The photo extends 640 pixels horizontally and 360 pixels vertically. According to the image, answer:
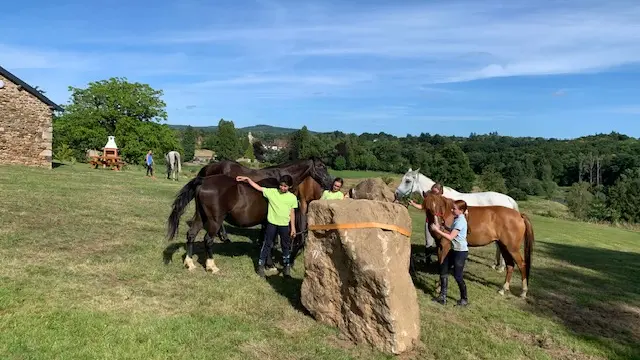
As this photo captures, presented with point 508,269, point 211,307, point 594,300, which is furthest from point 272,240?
point 594,300

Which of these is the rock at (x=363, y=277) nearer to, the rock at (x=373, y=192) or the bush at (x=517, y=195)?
the rock at (x=373, y=192)

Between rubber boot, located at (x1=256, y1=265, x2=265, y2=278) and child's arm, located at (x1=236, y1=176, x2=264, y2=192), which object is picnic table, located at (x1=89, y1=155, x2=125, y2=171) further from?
rubber boot, located at (x1=256, y1=265, x2=265, y2=278)

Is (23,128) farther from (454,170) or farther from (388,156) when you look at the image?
(388,156)

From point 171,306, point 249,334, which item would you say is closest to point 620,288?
point 249,334

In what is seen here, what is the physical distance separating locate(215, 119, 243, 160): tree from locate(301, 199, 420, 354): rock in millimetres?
95748

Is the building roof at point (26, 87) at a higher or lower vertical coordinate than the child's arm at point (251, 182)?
higher

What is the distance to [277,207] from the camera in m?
8.01

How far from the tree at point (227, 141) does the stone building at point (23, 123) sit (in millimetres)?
75124

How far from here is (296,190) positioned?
33.8 feet

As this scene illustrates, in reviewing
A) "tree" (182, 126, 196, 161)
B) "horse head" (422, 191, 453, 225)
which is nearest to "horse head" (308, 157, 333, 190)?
"horse head" (422, 191, 453, 225)

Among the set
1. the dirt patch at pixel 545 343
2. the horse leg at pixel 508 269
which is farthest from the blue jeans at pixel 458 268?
the horse leg at pixel 508 269

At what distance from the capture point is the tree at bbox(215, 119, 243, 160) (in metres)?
101

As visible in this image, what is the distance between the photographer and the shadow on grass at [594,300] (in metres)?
6.87

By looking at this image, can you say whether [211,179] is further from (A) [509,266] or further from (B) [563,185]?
(B) [563,185]
